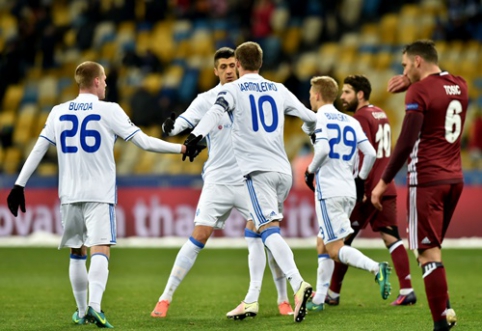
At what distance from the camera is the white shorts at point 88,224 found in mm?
8297

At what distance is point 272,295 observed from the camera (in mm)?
11109

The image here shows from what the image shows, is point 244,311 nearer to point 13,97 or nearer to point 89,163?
point 89,163

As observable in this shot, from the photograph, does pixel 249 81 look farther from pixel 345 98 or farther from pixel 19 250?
pixel 19 250

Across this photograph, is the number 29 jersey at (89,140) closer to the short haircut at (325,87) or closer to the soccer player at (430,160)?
the short haircut at (325,87)

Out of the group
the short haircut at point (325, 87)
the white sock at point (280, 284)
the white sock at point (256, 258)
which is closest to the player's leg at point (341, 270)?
the white sock at point (280, 284)

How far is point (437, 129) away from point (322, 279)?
2805mm

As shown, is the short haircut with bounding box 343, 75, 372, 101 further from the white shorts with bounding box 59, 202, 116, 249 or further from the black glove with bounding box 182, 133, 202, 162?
the white shorts with bounding box 59, 202, 116, 249

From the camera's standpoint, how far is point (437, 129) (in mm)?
7383

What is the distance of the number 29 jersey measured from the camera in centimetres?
838

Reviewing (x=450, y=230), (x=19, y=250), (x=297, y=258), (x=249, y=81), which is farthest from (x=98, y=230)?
(x=450, y=230)

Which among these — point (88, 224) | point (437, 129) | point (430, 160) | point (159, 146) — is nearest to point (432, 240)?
point (430, 160)

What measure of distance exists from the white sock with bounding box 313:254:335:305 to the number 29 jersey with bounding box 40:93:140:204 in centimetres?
236

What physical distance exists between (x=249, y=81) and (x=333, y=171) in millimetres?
1459

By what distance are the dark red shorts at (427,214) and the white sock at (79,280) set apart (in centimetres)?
287
